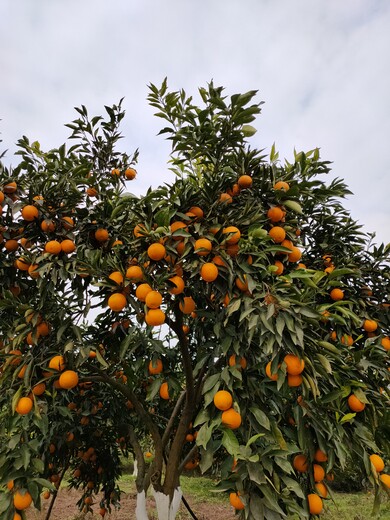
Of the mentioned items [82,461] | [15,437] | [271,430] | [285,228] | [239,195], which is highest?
[239,195]

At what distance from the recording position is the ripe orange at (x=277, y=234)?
90.6 inches

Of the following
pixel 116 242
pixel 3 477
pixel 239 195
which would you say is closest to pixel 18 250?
pixel 116 242

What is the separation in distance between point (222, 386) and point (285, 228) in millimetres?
1037

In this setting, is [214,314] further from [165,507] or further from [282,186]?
[165,507]

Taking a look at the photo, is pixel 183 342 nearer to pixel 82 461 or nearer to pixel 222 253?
pixel 222 253

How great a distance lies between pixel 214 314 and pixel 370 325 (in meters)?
1.36

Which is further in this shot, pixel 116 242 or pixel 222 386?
pixel 116 242

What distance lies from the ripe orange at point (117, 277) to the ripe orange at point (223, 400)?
82 cm

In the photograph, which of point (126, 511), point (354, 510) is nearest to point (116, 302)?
point (354, 510)

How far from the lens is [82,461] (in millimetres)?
4641

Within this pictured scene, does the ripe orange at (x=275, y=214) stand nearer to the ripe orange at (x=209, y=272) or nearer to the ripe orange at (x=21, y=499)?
the ripe orange at (x=209, y=272)

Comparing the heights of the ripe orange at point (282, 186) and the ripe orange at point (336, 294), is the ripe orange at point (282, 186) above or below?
above

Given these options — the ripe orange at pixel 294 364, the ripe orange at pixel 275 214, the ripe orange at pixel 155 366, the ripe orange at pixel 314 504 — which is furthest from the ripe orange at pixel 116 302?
Answer: the ripe orange at pixel 314 504

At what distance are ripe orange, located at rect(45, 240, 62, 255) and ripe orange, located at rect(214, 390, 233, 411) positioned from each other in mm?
1241
